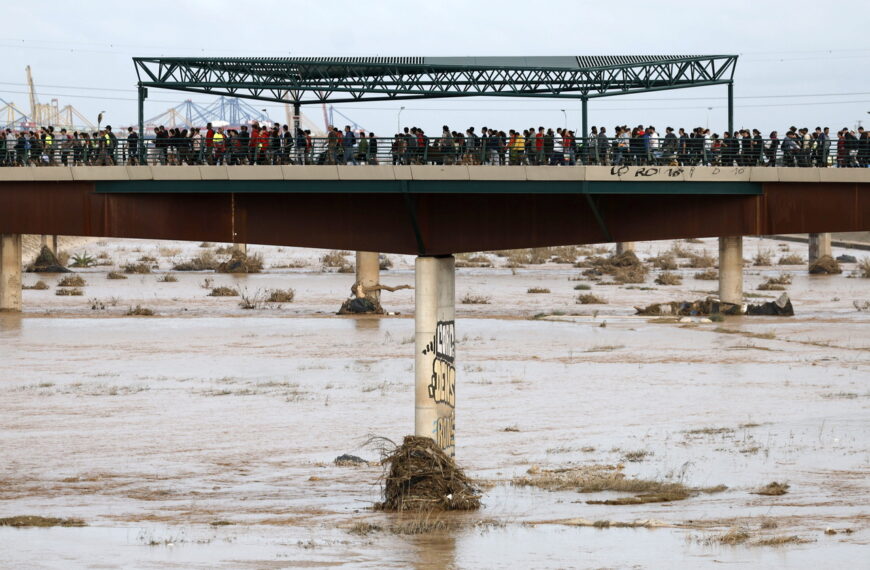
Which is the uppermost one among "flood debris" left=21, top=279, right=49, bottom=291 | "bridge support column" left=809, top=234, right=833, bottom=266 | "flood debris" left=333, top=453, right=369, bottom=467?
"bridge support column" left=809, top=234, right=833, bottom=266

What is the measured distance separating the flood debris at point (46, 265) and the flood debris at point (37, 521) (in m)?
68.9

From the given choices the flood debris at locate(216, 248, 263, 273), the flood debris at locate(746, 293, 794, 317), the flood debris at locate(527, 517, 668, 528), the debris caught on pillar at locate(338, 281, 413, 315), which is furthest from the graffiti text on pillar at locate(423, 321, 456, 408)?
the flood debris at locate(216, 248, 263, 273)

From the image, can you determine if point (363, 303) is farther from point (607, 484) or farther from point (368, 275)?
point (607, 484)

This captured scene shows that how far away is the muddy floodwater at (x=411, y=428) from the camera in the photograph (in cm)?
2175

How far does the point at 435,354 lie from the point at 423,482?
4162 millimetres

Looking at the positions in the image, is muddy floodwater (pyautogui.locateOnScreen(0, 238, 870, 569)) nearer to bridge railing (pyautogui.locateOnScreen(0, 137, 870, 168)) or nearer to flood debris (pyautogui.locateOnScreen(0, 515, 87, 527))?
flood debris (pyautogui.locateOnScreen(0, 515, 87, 527))

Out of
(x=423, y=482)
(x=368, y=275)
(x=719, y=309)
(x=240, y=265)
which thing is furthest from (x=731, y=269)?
(x=240, y=265)

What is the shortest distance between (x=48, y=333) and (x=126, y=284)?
2693 cm

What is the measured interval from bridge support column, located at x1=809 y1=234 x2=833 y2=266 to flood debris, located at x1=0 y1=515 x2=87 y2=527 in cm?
7472

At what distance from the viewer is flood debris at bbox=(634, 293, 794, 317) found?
62.2 m

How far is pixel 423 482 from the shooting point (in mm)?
25391

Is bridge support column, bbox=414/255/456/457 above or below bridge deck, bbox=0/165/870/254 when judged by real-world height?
below

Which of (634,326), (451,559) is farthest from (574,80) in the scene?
(451,559)

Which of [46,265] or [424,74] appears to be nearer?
[424,74]
